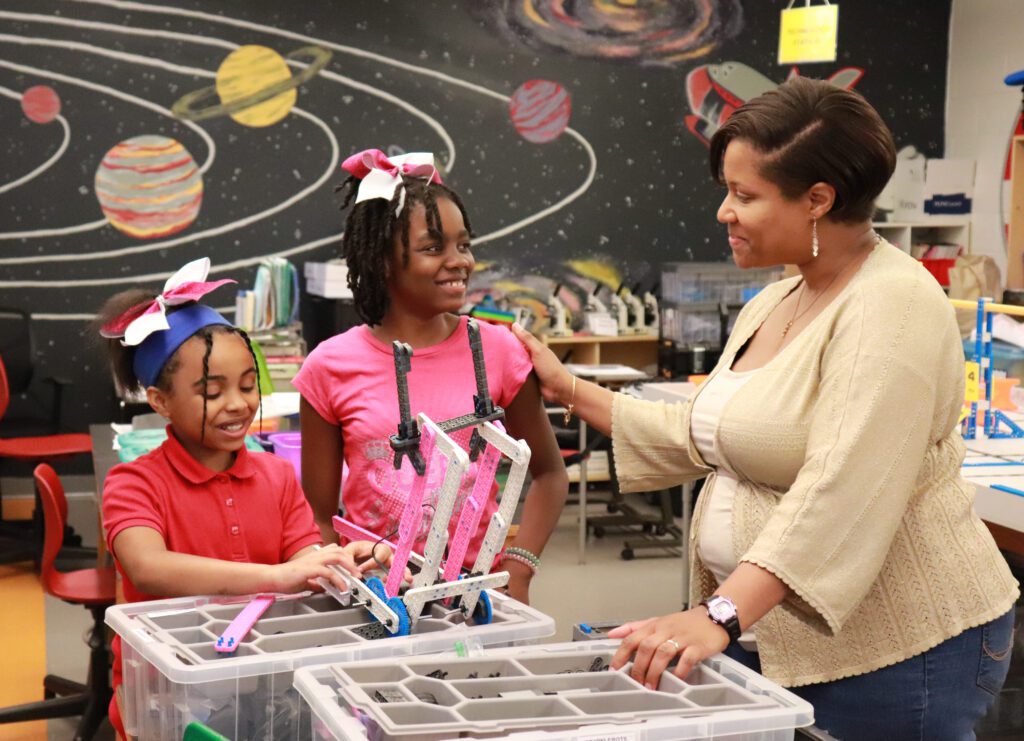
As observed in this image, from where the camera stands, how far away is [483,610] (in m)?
1.57

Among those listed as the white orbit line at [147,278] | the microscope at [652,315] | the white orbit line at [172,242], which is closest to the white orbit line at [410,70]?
the white orbit line at [172,242]

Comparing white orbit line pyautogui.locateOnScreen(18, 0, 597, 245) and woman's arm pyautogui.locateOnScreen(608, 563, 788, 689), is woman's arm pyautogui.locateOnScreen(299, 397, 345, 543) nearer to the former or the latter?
woman's arm pyautogui.locateOnScreen(608, 563, 788, 689)

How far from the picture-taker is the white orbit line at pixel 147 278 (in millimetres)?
6648

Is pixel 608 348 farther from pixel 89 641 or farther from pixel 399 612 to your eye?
pixel 399 612

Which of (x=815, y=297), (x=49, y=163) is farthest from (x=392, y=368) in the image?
(x=49, y=163)

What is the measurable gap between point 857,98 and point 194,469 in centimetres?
114

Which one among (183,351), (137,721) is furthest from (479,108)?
(137,721)

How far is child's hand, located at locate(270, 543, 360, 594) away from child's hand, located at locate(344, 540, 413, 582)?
18 mm

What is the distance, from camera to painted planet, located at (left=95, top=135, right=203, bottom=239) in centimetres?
668

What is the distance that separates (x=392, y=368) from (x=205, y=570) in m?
0.46

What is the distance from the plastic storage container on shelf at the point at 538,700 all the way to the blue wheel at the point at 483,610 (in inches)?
6.2

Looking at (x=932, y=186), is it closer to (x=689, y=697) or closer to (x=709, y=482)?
(x=709, y=482)

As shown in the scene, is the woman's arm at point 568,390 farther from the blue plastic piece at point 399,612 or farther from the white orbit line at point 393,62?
the white orbit line at point 393,62

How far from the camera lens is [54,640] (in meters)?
4.73
